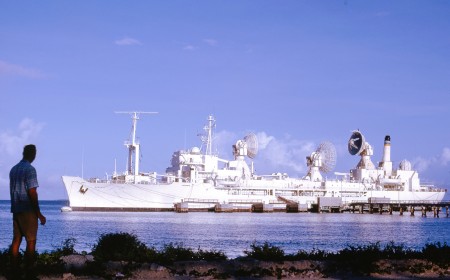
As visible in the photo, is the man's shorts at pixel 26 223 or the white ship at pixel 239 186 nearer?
the man's shorts at pixel 26 223

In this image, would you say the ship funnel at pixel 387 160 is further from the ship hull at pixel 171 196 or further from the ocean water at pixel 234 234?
the ocean water at pixel 234 234

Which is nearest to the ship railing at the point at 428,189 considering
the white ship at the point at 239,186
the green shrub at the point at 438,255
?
the white ship at the point at 239,186

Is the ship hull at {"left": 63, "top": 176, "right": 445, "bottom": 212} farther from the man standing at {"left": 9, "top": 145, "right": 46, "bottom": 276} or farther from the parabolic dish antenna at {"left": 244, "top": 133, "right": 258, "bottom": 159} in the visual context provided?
the man standing at {"left": 9, "top": 145, "right": 46, "bottom": 276}

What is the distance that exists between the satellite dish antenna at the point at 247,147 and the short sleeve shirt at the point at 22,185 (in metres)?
98.6

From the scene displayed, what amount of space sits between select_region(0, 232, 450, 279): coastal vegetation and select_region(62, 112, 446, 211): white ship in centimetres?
7793

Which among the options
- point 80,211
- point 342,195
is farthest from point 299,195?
point 80,211

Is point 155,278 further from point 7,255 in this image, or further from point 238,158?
point 238,158

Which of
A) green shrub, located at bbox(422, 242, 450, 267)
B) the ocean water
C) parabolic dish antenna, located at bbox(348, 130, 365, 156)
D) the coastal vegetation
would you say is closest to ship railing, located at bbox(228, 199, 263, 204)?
parabolic dish antenna, located at bbox(348, 130, 365, 156)

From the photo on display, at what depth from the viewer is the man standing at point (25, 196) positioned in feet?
36.1

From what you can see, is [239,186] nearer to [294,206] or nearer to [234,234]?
[294,206]

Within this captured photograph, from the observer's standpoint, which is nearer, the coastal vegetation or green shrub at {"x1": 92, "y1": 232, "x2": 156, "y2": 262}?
the coastal vegetation

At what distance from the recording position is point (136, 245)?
53.2 ft

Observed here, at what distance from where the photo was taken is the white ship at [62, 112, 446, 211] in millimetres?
93562

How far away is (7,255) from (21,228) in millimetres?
1666
